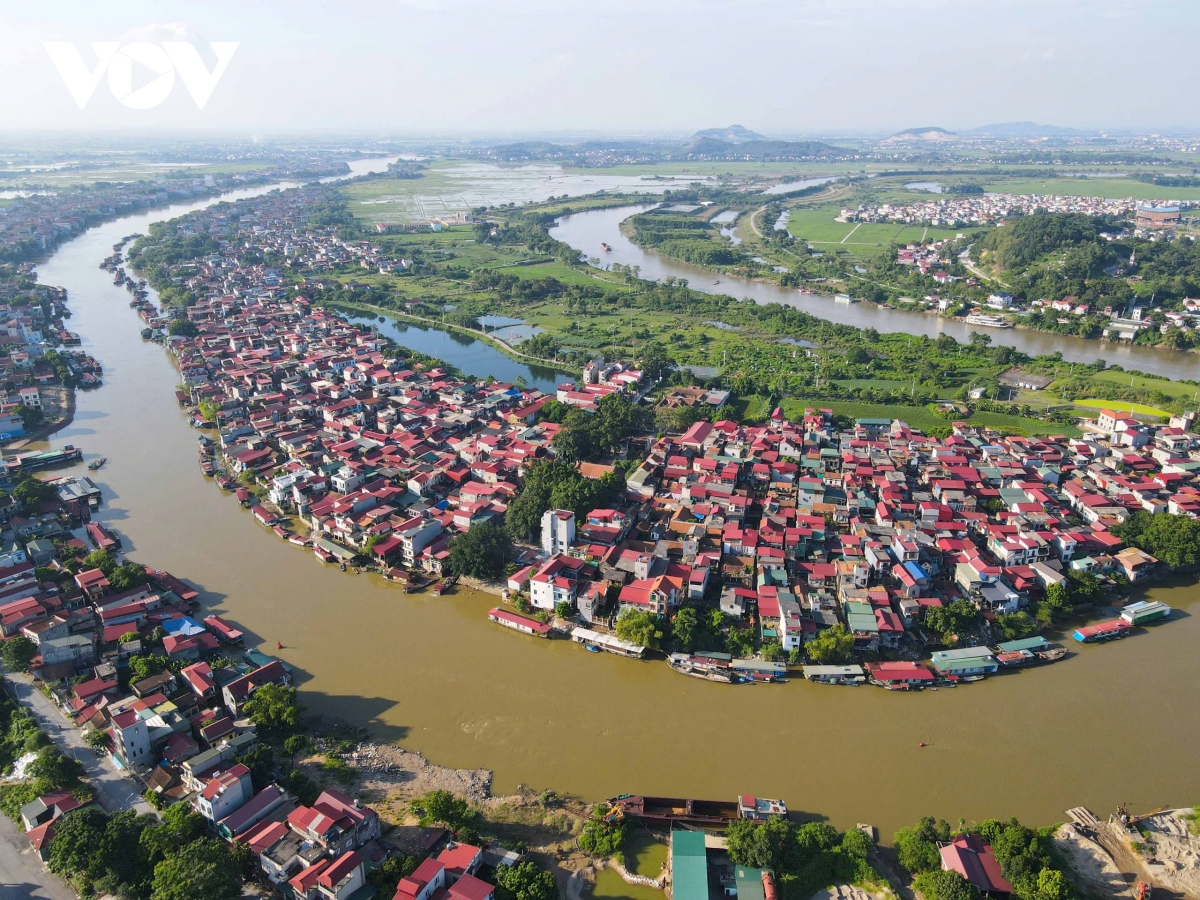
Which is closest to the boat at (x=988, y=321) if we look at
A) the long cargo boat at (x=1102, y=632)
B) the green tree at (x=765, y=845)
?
the long cargo boat at (x=1102, y=632)

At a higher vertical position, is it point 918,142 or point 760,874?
point 918,142

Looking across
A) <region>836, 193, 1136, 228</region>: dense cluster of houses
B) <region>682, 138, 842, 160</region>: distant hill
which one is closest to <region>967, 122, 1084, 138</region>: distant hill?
<region>682, 138, 842, 160</region>: distant hill

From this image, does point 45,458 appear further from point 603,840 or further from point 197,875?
point 603,840

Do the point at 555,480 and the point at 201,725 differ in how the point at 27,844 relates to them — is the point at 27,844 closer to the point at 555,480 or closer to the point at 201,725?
the point at 201,725

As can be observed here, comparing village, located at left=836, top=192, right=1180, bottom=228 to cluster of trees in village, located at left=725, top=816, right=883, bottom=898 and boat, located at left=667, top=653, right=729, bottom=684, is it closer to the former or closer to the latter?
boat, located at left=667, top=653, right=729, bottom=684

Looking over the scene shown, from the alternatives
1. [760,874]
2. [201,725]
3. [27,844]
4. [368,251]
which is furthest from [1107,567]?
[368,251]

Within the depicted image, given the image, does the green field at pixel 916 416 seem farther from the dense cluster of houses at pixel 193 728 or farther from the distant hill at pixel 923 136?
the distant hill at pixel 923 136
